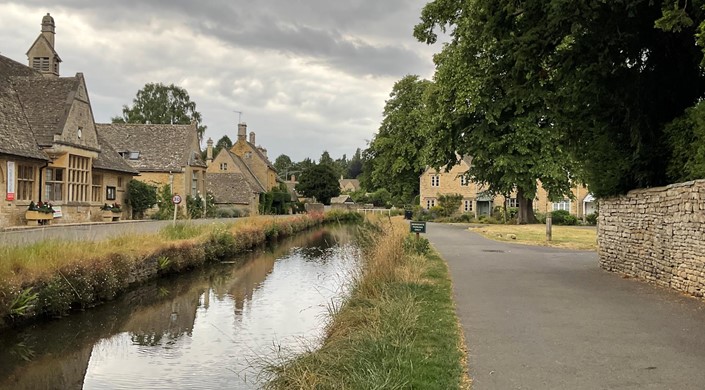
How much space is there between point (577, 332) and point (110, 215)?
3282cm

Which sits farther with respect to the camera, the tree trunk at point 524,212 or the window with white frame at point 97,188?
the tree trunk at point 524,212

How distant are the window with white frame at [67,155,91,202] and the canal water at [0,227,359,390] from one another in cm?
1699

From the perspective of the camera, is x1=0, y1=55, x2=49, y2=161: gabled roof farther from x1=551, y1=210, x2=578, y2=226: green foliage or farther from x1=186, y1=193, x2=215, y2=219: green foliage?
x1=551, y1=210, x2=578, y2=226: green foliage

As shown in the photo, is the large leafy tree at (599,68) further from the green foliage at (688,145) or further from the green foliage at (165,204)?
the green foliage at (165,204)

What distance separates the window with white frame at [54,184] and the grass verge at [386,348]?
78.9 ft

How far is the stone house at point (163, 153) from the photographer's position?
154 feet

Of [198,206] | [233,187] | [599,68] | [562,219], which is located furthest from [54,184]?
[562,219]

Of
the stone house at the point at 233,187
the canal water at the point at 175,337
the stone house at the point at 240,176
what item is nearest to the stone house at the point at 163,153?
the stone house at the point at 240,176

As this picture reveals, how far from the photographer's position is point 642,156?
569 inches

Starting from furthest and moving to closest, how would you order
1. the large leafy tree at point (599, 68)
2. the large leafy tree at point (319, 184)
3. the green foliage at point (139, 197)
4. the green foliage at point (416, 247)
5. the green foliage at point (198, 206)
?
the large leafy tree at point (319, 184)
the green foliage at point (198, 206)
the green foliage at point (139, 197)
the green foliage at point (416, 247)
the large leafy tree at point (599, 68)

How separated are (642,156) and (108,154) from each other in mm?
32869

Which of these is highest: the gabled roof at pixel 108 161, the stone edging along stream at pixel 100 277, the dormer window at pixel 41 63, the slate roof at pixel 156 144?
the dormer window at pixel 41 63

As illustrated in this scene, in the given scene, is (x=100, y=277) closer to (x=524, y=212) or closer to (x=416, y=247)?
(x=416, y=247)

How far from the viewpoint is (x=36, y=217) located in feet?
91.0
